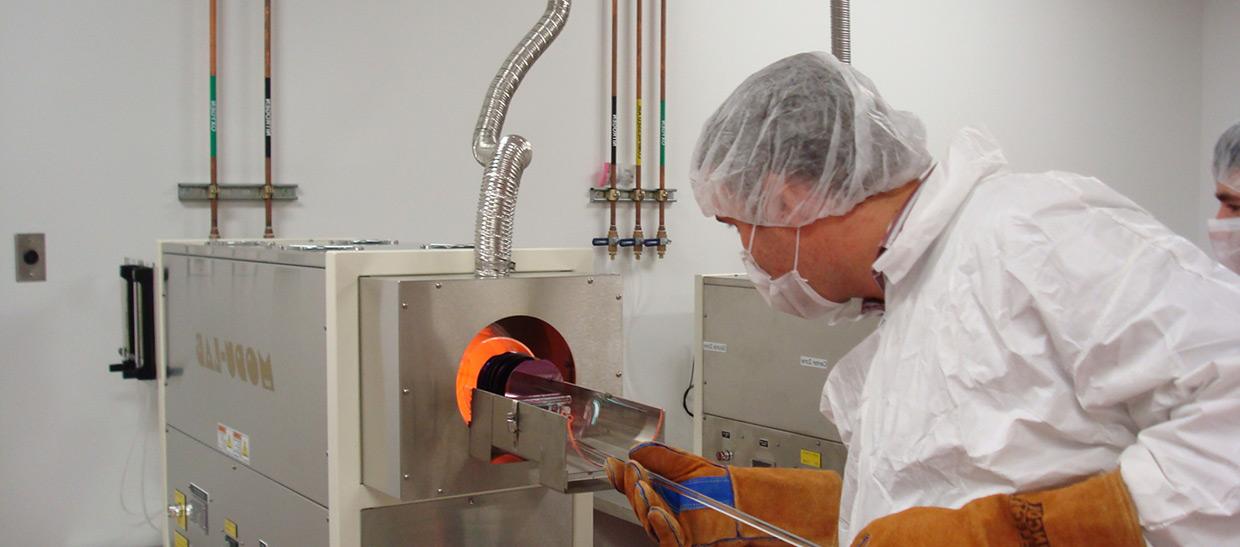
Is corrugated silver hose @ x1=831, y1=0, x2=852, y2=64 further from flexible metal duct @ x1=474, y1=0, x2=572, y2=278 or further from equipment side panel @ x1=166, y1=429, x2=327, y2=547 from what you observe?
equipment side panel @ x1=166, y1=429, x2=327, y2=547

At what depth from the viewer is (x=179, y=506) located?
1869 mm

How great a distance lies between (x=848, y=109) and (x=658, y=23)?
199 centimetres

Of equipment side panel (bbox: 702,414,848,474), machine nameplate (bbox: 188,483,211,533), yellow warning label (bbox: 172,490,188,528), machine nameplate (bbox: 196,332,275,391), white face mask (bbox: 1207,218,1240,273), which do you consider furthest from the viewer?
equipment side panel (bbox: 702,414,848,474)

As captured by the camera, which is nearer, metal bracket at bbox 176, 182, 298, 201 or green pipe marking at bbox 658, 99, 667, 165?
metal bracket at bbox 176, 182, 298, 201

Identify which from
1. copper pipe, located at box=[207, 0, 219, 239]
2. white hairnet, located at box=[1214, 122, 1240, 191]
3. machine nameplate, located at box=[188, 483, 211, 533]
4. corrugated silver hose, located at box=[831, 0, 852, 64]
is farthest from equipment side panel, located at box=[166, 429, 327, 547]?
white hairnet, located at box=[1214, 122, 1240, 191]

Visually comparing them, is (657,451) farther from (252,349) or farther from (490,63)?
(490,63)

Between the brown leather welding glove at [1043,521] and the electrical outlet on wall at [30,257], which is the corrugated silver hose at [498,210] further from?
the electrical outlet on wall at [30,257]

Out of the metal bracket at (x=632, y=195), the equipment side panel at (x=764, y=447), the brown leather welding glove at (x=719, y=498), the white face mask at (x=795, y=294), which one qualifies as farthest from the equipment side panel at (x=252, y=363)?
the metal bracket at (x=632, y=195)

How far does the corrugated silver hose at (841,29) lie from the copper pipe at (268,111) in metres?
1.30

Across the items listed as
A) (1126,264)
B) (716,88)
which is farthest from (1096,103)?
(1126,264)

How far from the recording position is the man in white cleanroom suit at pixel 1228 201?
2014 mm

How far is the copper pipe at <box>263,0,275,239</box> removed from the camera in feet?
7.82

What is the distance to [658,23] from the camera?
303cm

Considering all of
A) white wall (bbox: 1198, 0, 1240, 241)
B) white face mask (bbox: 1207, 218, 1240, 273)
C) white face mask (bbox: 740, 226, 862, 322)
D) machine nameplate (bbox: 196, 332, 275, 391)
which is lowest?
machine nameplate (bbox: 196, 332, 275, 391)
